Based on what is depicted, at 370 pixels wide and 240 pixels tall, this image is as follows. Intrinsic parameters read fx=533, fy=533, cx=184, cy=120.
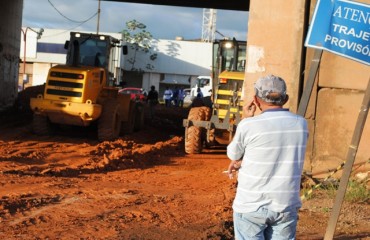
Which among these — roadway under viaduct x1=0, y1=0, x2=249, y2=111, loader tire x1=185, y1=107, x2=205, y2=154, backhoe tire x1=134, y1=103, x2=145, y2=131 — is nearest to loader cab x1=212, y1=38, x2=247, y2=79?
loader tire x1=185, y1=107, x2=205, y2=154

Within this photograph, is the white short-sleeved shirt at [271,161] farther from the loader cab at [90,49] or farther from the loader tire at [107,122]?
the loader cab at [90,49]

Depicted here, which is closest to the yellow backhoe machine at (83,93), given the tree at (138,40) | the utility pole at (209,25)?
the tree at (138,40)

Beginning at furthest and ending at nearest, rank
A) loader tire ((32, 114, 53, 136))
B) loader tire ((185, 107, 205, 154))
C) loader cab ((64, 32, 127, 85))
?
loader cab ((64, 32, 127, 85)) < loader tire ((32, 114, 53, 136)) < loader tire ((185, 107, 205, 154))

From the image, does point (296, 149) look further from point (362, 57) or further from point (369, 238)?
point (369, 238)

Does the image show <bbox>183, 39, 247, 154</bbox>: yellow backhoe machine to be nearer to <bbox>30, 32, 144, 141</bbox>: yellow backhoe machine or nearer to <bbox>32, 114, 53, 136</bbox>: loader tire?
<bbox>30, 32, 144, 141</bbox>: yellow backhoe machine

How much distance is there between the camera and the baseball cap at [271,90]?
3.83m

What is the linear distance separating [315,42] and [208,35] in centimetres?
7020

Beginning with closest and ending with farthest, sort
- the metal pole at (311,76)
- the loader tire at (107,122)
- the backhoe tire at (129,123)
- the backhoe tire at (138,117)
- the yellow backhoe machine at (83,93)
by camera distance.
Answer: the metal pole at (311,76)
the yellow backhoe machine at (83,93)
the loader tire at (107,122)
the backhoe tire at (129,123)
the backhoe tire at (138,117)

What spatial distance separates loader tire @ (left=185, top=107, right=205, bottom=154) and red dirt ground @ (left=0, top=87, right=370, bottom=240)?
9.9 inches

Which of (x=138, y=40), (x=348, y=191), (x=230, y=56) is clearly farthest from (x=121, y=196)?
(x=138, y=40)

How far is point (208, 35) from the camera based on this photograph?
75.4 meters

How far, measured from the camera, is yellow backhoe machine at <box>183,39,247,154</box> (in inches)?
535

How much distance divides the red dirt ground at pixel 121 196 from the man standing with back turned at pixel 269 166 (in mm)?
2595

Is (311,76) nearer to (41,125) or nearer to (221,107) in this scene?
(221,107)
